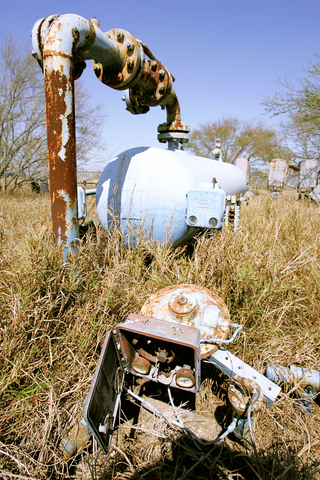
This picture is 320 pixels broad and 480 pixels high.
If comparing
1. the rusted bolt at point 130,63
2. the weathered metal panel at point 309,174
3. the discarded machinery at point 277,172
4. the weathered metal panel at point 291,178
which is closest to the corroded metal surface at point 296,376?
the rusted bolt at point 130,63

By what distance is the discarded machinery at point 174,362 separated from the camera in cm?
117

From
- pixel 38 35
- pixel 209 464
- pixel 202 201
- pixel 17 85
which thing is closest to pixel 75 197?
pixel 202 201

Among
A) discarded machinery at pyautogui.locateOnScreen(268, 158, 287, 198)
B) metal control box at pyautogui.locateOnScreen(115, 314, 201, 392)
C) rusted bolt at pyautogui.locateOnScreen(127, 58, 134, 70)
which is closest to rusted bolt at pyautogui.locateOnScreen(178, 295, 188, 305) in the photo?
metal control box at pyautogui.locateOnScreen(115, 314, 201, 392)

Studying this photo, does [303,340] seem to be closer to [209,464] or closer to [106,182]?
[209,464]

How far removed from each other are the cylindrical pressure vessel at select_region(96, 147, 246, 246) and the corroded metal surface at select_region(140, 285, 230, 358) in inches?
33.2

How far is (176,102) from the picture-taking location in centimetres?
342

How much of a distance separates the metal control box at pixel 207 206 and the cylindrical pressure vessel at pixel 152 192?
0.10 m

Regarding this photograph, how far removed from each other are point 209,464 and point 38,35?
8.93 ft

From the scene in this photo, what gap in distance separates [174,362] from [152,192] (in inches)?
56.2

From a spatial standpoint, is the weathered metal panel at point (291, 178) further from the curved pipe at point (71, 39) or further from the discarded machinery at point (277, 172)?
the curved pipe at point (71, 39)

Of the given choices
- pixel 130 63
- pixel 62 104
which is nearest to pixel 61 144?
pixel 62 104

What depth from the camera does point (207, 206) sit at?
222cm

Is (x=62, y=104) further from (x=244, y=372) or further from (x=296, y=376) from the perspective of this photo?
→ (x=296, y=376)

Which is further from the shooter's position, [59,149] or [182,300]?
[59,149]
